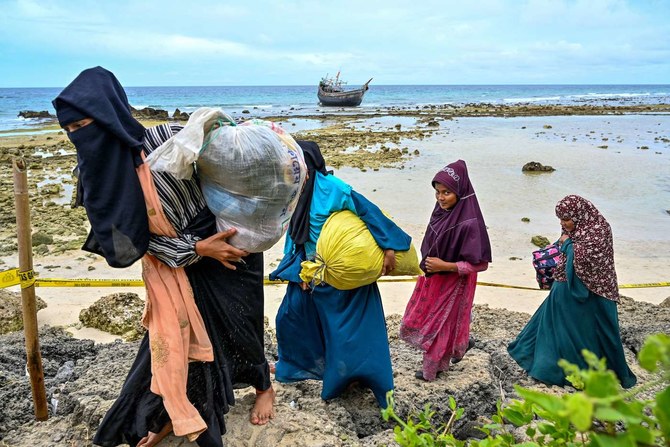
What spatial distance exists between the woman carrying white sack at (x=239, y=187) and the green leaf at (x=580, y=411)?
1.59 meters

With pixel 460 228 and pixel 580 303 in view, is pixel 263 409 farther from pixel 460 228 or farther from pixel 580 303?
pixel 580 303

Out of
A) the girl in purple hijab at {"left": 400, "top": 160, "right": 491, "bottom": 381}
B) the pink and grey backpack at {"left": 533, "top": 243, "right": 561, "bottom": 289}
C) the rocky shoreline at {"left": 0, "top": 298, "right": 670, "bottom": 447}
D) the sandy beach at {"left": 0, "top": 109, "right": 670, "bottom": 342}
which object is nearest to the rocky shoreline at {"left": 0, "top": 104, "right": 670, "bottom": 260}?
the sandy beach at {"left": 0, "top": 109, "right": 670, "bottom": 342}

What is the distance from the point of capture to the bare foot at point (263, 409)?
2.67 metres

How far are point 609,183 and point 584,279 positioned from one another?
10642 mm

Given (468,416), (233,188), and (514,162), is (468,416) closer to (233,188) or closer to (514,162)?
(233,188)

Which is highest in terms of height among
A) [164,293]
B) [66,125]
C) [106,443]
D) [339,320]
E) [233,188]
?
[66,125]

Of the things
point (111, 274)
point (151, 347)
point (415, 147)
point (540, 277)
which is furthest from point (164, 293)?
point (415, 147)

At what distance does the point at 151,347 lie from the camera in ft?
7.24

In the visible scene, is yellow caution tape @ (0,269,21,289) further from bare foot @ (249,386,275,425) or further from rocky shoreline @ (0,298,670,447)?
bare foot @ (249,386,275,425)

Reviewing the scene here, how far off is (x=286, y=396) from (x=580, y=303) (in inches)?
78.7

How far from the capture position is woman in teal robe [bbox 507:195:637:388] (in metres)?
3.44

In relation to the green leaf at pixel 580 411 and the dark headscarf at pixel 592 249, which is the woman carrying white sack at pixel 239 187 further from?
the dark headscarf at pixel 592 249

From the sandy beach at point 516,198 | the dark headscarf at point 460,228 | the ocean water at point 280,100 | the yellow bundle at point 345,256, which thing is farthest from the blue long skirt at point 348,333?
the ocean water at point 280,100

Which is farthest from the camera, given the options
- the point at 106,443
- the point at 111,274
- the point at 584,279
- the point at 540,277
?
the point at 111,274
